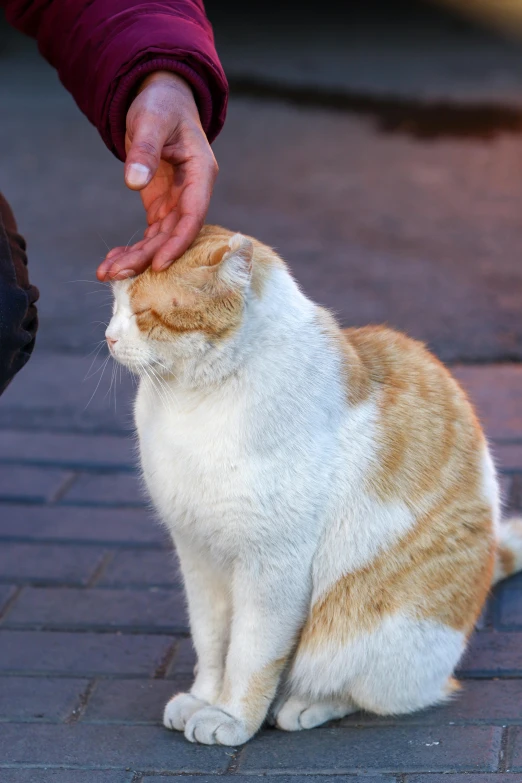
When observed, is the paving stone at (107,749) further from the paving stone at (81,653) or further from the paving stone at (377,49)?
the paving stone at (377,49)

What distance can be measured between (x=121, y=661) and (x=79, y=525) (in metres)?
0.77

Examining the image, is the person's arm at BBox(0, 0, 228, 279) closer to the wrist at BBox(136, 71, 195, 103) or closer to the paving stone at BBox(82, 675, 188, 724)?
the wrist at BBox(136, 71, 195, 103)

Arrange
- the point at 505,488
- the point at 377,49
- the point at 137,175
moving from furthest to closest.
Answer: the point at 377,49
the point at 505,488
the point at 137,175

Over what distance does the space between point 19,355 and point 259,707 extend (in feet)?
3.20

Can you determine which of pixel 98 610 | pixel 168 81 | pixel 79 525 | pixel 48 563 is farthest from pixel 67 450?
pixel 168 81

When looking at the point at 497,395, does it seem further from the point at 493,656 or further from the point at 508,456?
the point at 493,656

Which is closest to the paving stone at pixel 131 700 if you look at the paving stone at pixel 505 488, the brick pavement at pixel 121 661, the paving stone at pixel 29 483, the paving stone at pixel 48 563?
the brick pavement at pixel 121 661

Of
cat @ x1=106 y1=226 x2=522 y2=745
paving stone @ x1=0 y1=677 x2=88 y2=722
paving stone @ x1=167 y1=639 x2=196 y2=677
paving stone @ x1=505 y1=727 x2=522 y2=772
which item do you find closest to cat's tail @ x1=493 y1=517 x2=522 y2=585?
cat @ x1=106 y1=226 x2=522 y2=745

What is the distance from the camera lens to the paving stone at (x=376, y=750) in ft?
7.28

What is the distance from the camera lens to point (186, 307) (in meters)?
2.11

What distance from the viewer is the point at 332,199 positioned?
6.90 meters

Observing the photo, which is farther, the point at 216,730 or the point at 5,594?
the point at 5,594

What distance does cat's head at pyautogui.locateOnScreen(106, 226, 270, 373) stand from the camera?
210cm

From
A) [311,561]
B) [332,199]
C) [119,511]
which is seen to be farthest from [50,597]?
[332,199]
